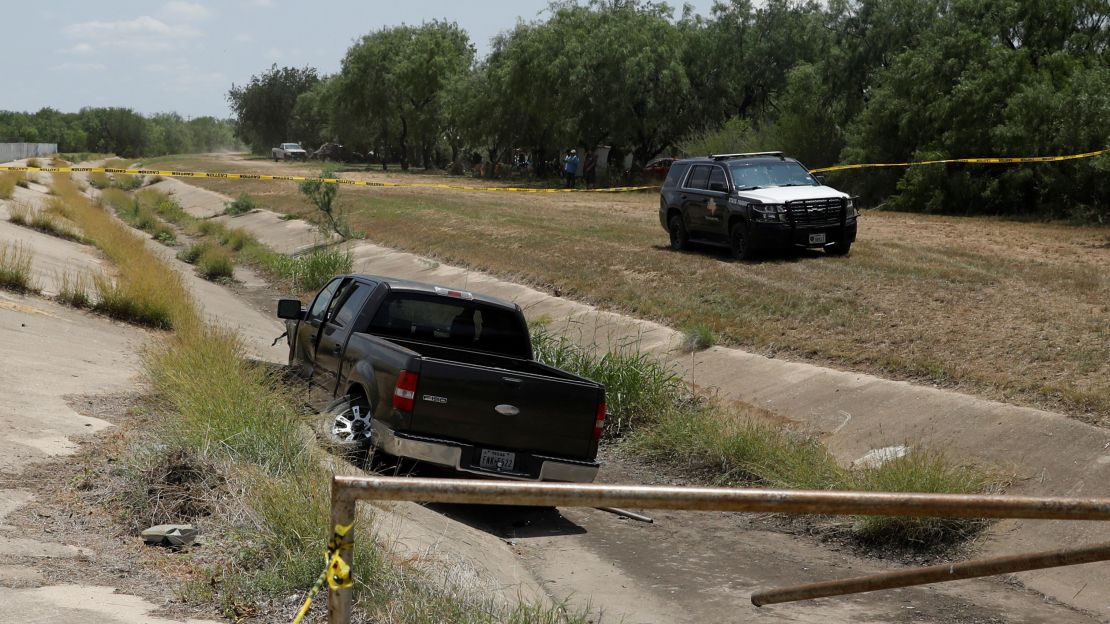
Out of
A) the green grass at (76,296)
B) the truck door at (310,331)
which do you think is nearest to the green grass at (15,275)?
the green grass at (76,296)

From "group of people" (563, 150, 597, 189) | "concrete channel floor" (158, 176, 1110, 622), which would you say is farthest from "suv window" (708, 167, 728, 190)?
"group of people" (563, 150, 597, 189)

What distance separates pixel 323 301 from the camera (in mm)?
11883

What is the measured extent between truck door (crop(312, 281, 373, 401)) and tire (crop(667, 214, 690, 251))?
12763 mm

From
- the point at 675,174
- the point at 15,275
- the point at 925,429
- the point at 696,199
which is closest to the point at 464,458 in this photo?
the point at 925,429

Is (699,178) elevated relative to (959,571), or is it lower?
elevated

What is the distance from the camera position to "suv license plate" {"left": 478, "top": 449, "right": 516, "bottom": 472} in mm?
9133

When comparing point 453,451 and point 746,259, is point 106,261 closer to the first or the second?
point 746,259

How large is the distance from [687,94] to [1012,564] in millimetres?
49625

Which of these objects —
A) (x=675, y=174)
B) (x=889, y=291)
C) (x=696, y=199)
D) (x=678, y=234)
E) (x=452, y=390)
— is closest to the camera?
(x=452, y=390)

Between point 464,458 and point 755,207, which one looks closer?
point 464,458

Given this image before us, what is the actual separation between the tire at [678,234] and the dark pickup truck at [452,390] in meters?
12.7

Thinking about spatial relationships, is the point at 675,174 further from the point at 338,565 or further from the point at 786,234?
the point at 338,565

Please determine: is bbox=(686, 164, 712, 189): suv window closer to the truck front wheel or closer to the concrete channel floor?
the truck front wheel

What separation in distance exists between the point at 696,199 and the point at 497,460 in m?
14.1
